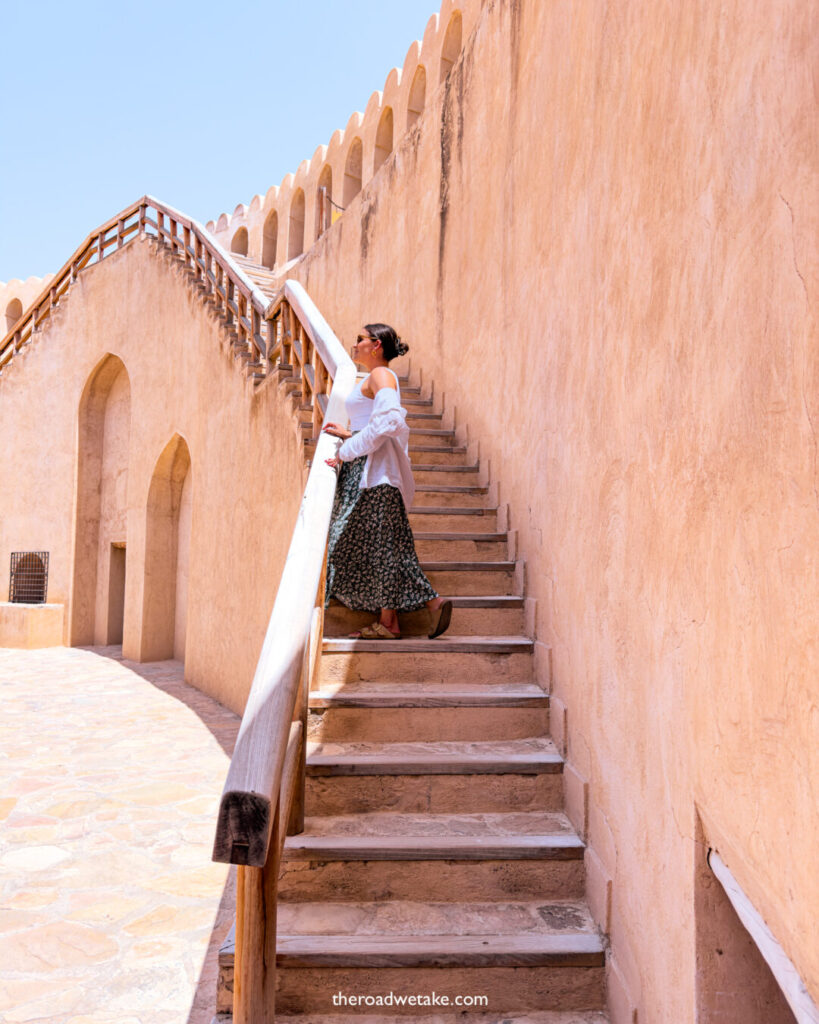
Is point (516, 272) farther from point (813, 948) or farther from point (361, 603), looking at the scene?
point (813, 948)

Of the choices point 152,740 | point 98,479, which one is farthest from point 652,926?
point 98,479

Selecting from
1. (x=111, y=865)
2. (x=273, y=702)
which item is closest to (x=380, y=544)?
(x=273, y=702)

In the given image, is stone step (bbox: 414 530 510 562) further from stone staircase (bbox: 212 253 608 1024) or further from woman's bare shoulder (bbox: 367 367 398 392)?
woman's bare shoulder (bbox: 367 367 398 392)

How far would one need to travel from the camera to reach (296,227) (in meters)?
16.4

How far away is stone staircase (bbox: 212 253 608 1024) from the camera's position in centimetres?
249

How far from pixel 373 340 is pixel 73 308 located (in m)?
11.5

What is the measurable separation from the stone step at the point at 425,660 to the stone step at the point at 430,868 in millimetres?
959

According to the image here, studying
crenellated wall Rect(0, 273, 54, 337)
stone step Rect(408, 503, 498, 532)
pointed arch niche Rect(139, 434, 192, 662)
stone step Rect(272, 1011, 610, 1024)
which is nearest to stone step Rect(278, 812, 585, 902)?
stone step Rect(272, 1011, 610, 1024)

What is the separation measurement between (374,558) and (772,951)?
2660mm

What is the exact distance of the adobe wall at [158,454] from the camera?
276 inches

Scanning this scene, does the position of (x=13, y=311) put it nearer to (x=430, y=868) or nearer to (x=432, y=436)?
(x=432, y=436)

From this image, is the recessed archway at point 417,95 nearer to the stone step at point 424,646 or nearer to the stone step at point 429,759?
the stone step at point 424,646

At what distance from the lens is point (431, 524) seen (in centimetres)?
511

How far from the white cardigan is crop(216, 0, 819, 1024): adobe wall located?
0.71 meters
